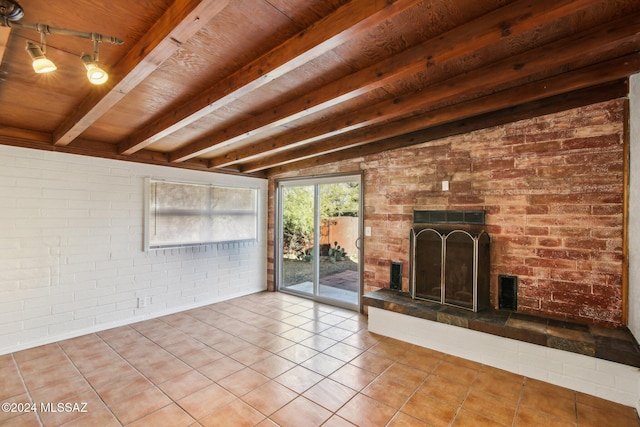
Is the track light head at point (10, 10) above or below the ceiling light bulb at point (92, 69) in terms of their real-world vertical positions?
above

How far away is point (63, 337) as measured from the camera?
363 cm

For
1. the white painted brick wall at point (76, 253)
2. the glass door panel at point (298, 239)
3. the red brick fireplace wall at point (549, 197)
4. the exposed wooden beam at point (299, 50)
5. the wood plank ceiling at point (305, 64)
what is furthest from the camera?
the glass door panel at point (298, 239)

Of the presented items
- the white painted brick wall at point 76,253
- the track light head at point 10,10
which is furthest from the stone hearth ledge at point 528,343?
the track light head at point 10,10

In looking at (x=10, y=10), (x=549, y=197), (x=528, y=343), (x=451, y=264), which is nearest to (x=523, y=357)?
(x=528, y=343)

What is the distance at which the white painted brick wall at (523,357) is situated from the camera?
2.50 metres

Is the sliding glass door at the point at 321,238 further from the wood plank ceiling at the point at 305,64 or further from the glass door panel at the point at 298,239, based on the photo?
the wood plank ceiling at the point at 305,64

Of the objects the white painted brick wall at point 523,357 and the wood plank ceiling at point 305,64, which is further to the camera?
the white painted brick wall at point 523,357

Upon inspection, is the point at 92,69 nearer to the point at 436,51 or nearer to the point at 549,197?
the point at 436,51

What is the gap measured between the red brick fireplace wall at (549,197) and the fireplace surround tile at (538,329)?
0.24 metres

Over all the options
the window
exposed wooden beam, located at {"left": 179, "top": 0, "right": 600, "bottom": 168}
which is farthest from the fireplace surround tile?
the window

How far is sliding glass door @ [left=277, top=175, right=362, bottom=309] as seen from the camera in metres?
4.89

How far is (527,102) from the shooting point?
3.21 meters

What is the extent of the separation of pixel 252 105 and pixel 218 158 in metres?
2.29

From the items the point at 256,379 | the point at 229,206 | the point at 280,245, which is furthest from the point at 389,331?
the point at 229,206
